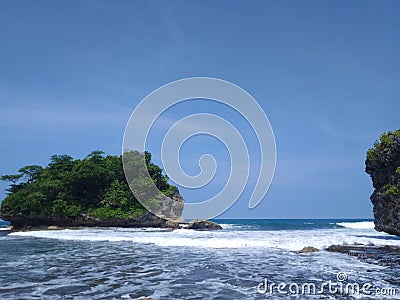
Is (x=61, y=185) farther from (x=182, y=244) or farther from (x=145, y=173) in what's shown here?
(x=182, y=244)

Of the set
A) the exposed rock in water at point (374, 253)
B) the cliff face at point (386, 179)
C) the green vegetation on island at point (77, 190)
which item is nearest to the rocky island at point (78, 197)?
the green vegetation on island at point (77, 190)

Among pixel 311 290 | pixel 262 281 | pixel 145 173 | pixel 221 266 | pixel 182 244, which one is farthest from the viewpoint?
pixel 145 173

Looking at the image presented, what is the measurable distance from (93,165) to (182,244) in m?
24.3

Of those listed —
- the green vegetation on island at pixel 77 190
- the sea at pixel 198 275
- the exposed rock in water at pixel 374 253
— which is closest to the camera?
the sea at pixel 198 275

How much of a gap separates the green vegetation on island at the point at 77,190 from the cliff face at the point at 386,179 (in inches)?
973

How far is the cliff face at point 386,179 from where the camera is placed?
64.4 feet

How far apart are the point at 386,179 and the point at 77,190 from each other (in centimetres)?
3229

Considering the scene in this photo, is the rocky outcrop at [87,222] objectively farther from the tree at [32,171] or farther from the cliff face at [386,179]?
the cliff face at [386,179]

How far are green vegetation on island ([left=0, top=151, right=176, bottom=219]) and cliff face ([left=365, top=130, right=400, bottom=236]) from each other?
973 inches

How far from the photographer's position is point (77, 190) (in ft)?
133

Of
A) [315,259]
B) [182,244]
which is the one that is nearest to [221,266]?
[315,259]

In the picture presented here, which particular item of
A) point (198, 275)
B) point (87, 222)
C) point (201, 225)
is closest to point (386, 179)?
point (198, 275)

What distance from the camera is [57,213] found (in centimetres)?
3828

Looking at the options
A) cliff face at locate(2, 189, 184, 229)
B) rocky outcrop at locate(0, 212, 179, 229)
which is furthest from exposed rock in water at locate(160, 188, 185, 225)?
rocky outcrop at locate(0, 212, 179, 229)
